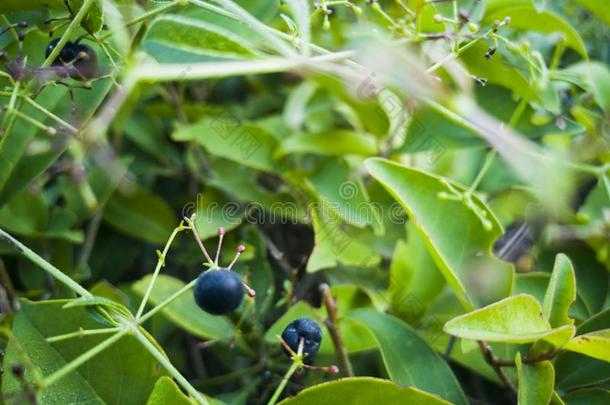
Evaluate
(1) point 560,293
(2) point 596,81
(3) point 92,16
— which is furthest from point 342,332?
(2) point 596,81

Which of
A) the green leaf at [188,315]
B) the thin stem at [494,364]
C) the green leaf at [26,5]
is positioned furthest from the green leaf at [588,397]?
the green leaf at [26,5]

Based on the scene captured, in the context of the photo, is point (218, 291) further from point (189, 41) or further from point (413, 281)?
point (413, 281)

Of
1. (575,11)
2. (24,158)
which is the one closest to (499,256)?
(575,11)

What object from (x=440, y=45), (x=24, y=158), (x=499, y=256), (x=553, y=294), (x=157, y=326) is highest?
(x=440, y=45)

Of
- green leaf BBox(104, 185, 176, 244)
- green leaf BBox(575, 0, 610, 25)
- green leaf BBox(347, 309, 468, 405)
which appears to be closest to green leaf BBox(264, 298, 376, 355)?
green leaf BBox(347, 309, 468, 405)

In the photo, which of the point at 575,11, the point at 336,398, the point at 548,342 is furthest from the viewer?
the point at 575,11

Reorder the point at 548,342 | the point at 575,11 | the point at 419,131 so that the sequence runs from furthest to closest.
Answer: the point at 575,11 < the point at 419,131 < the point at 548,342

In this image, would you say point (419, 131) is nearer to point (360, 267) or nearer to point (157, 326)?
point (360, 267)

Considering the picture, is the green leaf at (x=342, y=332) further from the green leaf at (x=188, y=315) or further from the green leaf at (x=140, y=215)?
the green leaf at (x=140, y=215)
